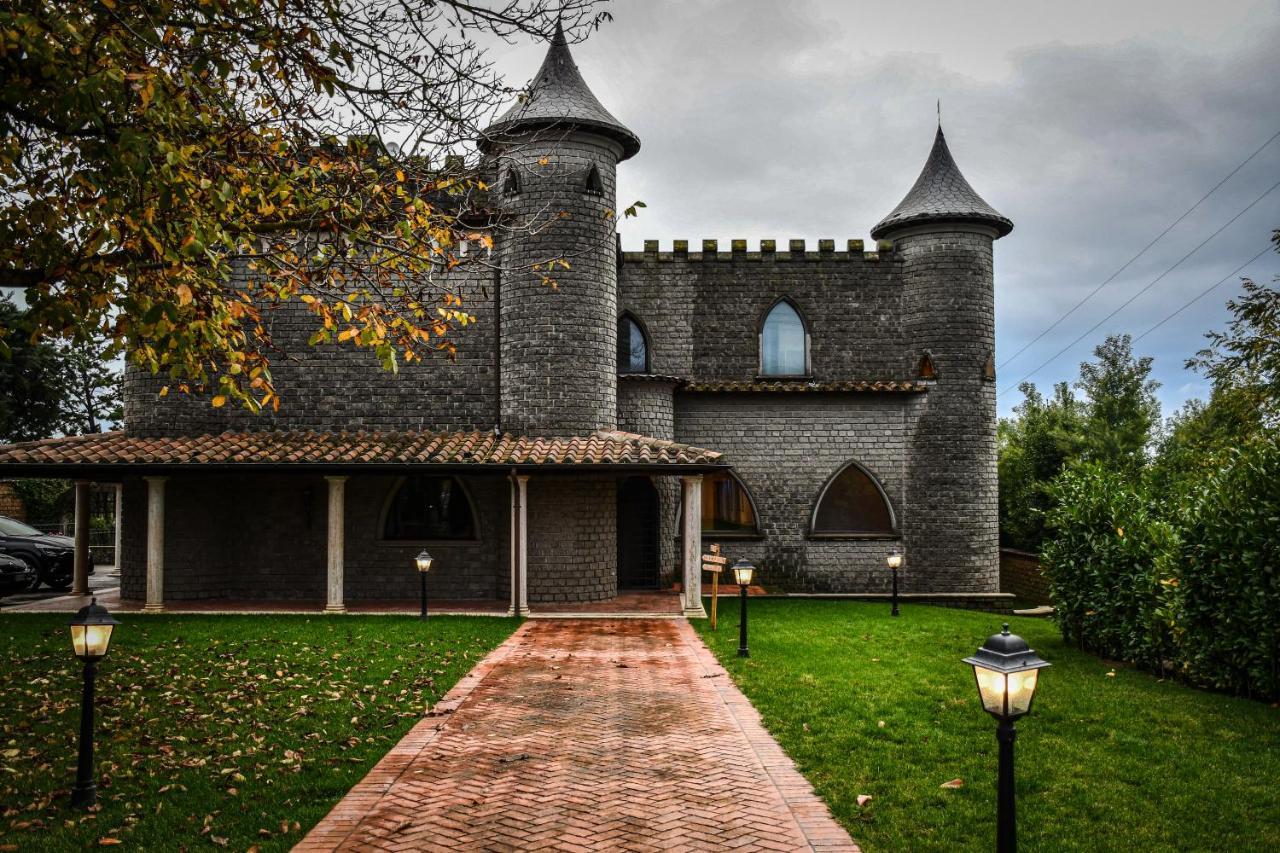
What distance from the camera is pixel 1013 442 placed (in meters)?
29.9

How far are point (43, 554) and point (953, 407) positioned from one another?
63.4 feet

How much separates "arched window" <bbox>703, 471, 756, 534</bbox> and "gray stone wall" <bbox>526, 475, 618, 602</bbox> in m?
4.47

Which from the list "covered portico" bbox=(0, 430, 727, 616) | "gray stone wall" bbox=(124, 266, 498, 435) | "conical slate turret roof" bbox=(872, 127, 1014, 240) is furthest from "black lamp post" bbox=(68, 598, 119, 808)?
"conical slate turret roof" bbox=(872, 127, 1014, 240)

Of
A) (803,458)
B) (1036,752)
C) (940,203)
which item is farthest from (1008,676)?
(940,203)

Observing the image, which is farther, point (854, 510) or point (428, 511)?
point (854, 510)

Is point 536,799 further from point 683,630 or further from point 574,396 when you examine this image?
point 574,396

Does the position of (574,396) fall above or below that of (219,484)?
above

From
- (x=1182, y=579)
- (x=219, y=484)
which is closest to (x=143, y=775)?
(x=1182, y=579)

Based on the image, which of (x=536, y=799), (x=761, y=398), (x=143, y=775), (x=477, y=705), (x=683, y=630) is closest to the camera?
(x=536, y=799)

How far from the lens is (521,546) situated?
14836mm

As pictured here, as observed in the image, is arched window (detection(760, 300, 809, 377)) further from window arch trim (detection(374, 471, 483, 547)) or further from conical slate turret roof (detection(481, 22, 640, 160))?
window arch trim (detection(374, 471, 483, 547))

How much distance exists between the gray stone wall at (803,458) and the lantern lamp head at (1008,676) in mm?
14999

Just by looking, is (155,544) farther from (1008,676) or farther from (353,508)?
(1008,676)

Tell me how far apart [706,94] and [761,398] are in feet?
22.3
